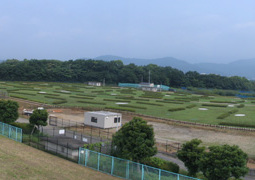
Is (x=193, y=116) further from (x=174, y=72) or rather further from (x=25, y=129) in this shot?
(x=174, y=72)

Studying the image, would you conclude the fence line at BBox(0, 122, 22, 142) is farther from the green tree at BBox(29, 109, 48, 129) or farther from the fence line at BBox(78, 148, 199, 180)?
the fence line at BBox(78, 148, 199, 180)

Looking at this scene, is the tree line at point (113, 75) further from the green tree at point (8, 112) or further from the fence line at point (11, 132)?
the fence line at point (11, 132)

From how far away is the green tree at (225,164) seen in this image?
15633mm

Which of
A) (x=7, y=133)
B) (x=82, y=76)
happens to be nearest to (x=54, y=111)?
(x=7, y=133)

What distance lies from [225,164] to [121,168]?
21.2 ft

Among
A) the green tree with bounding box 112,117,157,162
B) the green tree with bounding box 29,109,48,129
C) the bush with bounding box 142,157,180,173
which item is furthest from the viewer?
the green tree with bounding box 29,109,48,129

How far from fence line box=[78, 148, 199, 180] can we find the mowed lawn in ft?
1.81

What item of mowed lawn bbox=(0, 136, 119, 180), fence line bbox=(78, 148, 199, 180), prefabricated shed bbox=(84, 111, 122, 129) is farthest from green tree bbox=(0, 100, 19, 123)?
fence line bbox=(78, 148, 199, 180)

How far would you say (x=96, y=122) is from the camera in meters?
37.8

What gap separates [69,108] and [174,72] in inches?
4045

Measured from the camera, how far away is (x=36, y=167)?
1844 cm

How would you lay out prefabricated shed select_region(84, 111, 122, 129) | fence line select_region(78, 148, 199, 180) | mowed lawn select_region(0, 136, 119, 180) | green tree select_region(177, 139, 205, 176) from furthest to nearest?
prefabricated shed select_region(84, 111, 122, 129) → green tree select_region(177, 139, 205, 176) → mowed lawn select_region(0, 136, 119, 180) → fence line select_region(78, 148, 199, 180)

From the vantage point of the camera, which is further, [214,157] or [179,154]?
[179,154]

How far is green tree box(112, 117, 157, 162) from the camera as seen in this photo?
19.1 metres
